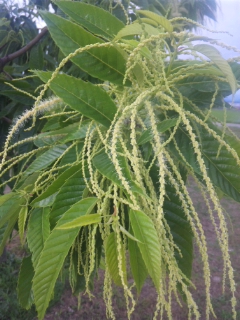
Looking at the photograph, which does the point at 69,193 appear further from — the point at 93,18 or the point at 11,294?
the point at 11,294

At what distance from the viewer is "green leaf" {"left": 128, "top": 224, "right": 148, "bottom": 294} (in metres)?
0.54

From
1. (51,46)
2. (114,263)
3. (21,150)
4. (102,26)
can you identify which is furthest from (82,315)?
(102,26)

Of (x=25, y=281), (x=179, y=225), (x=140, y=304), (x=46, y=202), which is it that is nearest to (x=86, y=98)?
(x=46, y=202)

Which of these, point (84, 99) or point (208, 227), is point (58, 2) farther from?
point (208, 227)

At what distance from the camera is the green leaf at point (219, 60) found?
0.48 metres

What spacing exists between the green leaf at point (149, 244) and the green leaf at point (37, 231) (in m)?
0.25

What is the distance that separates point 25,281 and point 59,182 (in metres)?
0.30

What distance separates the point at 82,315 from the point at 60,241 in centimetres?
197

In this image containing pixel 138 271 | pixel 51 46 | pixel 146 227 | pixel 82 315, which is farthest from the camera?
pixel 82 315

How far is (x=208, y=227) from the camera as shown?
11.6ft

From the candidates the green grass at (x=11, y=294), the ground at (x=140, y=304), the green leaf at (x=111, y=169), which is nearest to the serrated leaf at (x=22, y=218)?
the green leaf at (x=111, y=169)

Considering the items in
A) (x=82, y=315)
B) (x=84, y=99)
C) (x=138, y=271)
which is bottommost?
(x=82, y=315)

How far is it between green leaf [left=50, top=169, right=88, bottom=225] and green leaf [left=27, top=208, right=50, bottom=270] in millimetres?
50

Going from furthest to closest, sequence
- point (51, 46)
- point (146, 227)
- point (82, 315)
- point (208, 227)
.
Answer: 1. point (208, 227)
2. point (82, 315)
3. point (51, 46)
4. point (146, 227)
